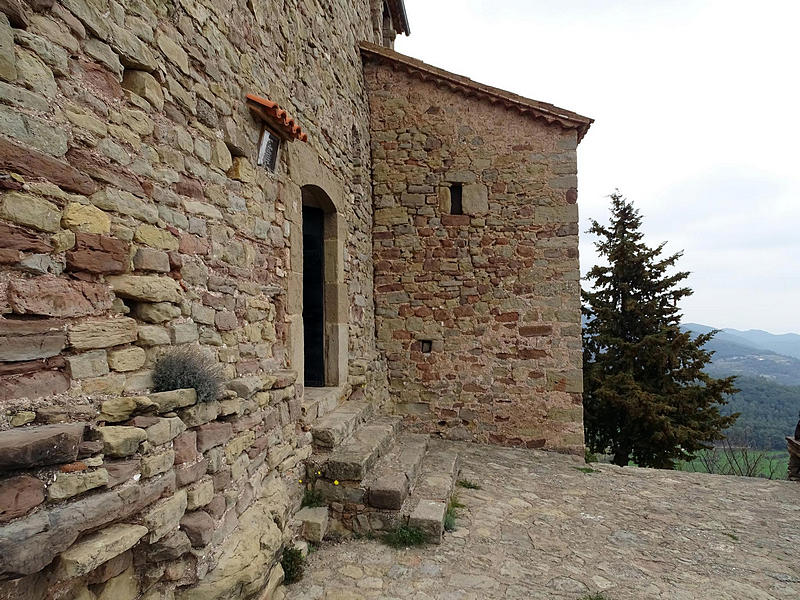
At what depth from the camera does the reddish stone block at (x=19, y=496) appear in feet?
4.94

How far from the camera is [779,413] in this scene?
48.1 metres

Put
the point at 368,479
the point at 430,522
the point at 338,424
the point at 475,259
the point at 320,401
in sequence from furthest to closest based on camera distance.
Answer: the point at 475,259 → the point at 320,401 → the point at 338,424 → the point at 368,479 → the point at 430,522

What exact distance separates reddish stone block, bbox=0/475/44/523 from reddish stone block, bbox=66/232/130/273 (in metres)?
0.85

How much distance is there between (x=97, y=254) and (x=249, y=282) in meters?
1.34

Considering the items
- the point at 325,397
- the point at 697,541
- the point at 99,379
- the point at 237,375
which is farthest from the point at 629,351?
the point at 99,379

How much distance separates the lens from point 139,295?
90.6 inches

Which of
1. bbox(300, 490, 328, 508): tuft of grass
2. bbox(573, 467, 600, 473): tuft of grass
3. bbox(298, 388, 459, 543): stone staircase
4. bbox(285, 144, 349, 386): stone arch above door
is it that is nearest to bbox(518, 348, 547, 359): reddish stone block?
bbox(573, 467, 600, 473): tuft of grass

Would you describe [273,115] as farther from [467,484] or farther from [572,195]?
[572,195]

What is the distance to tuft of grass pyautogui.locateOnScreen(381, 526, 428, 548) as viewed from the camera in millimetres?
3770

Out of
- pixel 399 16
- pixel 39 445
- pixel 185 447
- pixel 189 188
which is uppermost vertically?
pixel 399 16

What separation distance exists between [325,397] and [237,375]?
170 centimetres

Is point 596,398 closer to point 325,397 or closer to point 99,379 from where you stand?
point 325,397

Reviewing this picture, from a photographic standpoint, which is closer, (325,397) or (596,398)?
(325,397)

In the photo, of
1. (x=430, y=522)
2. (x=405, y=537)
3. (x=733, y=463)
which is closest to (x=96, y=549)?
(x=405, y=537)
